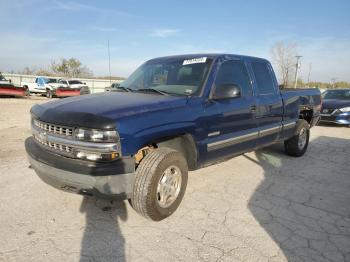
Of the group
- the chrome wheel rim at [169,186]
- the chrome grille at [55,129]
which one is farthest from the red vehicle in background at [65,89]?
the chrome wheel rim at [169,186]

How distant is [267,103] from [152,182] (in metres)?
2.78

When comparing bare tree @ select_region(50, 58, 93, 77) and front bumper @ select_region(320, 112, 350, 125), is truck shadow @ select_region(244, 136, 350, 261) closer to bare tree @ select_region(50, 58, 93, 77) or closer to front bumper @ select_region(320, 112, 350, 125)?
front bumper @ select_region(320, 112, 350, 125)

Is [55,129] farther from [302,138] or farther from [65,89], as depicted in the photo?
[65,89]

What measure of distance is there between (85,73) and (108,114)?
64.3 m

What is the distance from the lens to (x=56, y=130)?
3242 mm

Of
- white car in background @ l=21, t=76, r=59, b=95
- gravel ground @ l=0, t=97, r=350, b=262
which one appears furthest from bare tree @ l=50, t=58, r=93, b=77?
gravel ground @ l=0, t=97, r=350, b=262

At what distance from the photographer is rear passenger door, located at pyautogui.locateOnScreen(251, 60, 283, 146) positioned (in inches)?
197

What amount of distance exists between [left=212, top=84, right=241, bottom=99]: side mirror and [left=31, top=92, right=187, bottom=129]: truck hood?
0.54 meters

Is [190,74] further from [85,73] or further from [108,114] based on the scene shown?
[85,73]

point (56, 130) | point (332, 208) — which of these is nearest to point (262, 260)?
point (332, 208)

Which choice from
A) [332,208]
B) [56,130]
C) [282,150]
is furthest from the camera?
[282,150]

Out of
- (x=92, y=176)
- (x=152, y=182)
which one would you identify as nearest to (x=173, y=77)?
(x=152, y=182)

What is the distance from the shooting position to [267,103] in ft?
16.8

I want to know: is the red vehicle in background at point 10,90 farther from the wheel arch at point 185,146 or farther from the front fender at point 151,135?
the front fender at point 151,135
